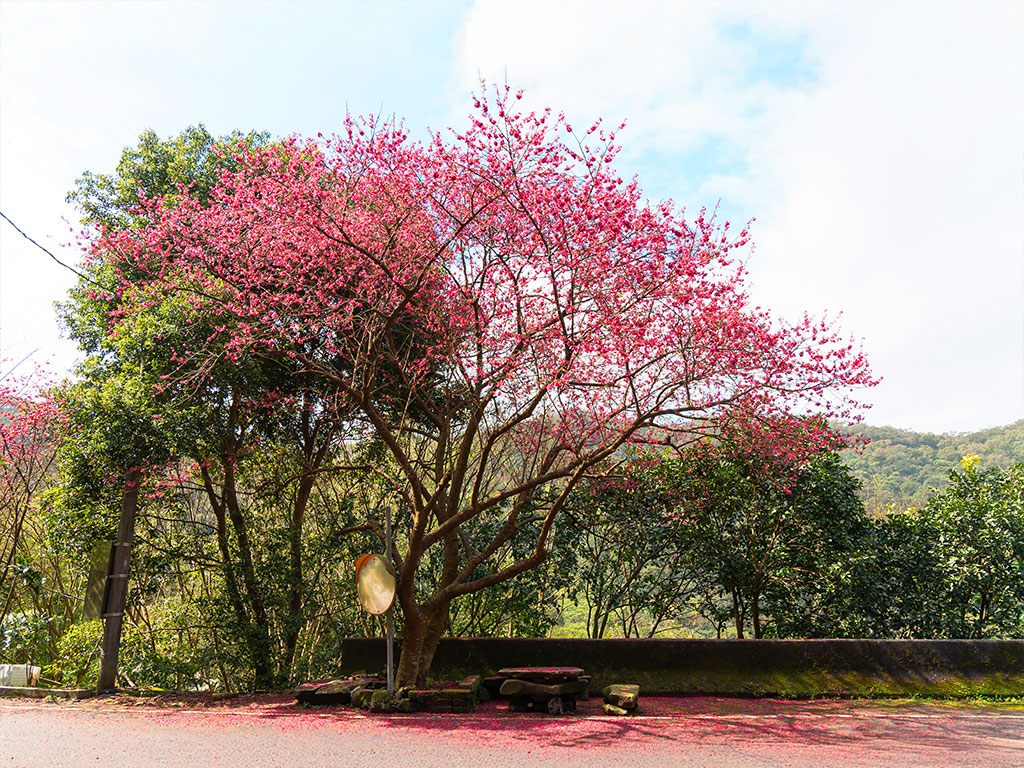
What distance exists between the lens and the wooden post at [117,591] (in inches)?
293

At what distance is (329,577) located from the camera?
10.2 meters

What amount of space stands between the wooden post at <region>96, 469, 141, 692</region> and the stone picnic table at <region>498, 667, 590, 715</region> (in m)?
4.50

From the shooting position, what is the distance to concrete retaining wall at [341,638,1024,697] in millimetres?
7262

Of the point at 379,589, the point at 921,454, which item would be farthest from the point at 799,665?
the point at 921,454

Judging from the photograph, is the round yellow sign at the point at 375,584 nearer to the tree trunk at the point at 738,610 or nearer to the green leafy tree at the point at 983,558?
the tree trunk at the point at 738,610

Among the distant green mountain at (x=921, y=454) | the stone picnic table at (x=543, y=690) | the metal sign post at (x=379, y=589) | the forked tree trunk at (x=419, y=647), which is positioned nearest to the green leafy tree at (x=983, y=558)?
the stone picnic table at (x=543, y=690)

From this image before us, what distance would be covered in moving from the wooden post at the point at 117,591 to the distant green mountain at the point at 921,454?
34.1 metres

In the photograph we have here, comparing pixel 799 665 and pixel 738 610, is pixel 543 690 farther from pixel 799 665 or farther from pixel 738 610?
pixel 738 610

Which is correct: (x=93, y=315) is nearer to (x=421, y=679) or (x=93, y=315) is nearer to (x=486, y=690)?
(x=421, y=679)

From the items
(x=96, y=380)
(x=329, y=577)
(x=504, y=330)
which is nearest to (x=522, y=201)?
(x=504, y=330)

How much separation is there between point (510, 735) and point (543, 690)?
2.93 ft

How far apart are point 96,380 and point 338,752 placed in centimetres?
594

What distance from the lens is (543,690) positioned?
6.42 m

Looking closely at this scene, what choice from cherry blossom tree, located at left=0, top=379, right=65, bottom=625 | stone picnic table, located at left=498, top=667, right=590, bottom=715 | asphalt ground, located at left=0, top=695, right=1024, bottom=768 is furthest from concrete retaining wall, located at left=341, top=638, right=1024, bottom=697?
cherry blossom tree, located at left=0, top=379, right=65, bottom=625
